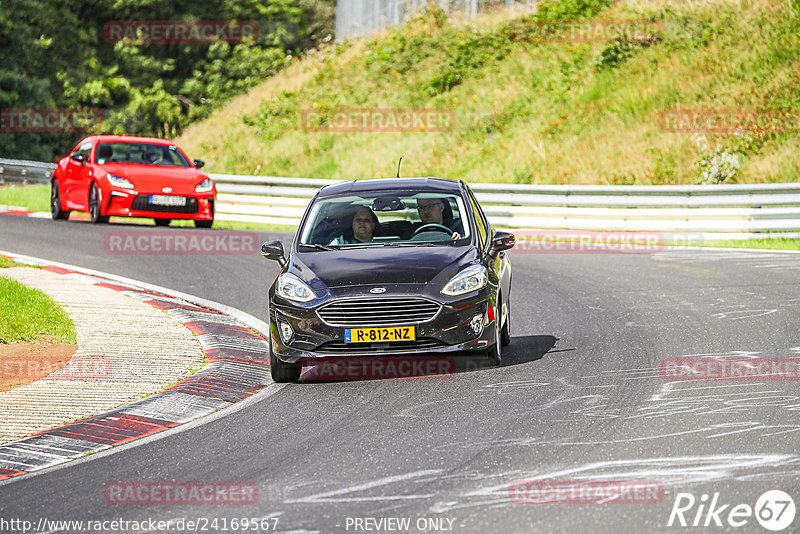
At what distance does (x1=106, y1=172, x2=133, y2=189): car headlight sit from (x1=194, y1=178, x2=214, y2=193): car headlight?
120cm

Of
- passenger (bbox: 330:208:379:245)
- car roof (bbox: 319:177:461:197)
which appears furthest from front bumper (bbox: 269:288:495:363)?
car roof (bbox: 319:177:461:197)

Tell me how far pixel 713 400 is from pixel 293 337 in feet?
10.8

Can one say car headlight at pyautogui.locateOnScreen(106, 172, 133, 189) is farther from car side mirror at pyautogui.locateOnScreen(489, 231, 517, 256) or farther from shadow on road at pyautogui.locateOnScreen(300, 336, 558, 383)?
car side mirror at pyautogui.locateOnScreen(489, 231, 517, 256)

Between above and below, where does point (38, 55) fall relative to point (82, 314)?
above

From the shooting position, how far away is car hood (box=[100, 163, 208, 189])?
69.0 ft

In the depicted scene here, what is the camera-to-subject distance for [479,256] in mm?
10016

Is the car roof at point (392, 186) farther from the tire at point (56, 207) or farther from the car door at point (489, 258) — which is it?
the tire at point (56, 207)

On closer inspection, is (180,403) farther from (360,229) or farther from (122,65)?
(122,65)

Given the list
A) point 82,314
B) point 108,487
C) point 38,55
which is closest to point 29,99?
point 38,55

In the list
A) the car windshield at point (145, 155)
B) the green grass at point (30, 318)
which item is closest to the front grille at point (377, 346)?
the green grass at point (30, 318)

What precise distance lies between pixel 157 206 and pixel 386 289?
40.9 ft

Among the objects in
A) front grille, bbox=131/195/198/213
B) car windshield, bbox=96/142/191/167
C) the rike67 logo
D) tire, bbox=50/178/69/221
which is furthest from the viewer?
tire, bbox=50/178/69/221

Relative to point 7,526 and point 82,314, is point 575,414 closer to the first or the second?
point 7,526

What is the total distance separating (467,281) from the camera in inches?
376
